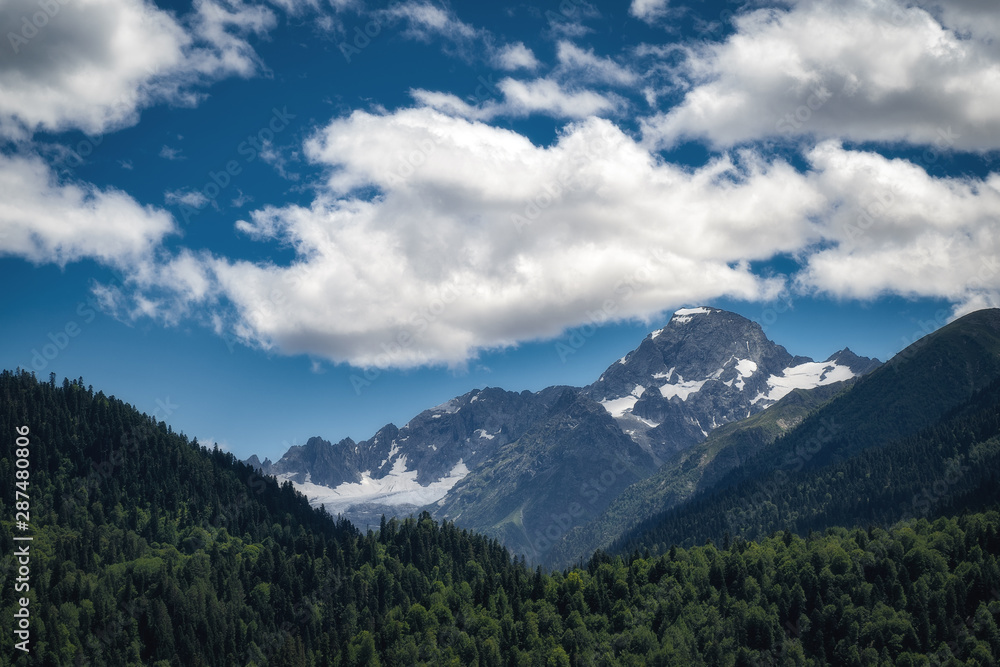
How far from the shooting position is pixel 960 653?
19738 cm

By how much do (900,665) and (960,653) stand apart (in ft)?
53.9

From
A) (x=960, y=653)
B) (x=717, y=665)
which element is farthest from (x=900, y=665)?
(x=717, y=665)

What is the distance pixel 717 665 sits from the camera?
7869 inches

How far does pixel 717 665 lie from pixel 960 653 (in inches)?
2138

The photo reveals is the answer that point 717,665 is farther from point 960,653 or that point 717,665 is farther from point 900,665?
point 960,653

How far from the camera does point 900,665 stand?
632 ft

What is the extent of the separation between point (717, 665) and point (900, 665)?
129ft
